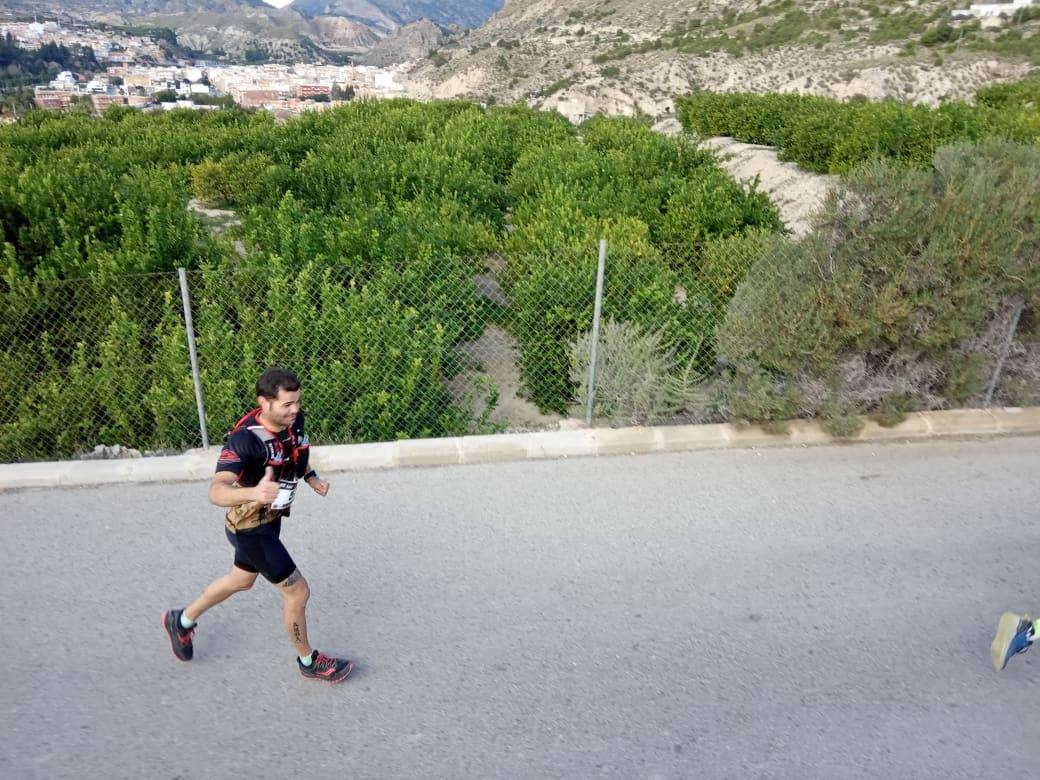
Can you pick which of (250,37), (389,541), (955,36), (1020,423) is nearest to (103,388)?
(389,541)

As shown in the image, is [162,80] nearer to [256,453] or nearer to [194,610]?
[194,610]

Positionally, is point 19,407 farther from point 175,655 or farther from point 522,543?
point 522,543

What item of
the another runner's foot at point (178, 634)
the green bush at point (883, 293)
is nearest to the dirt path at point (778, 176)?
the green bush at point (883, 293)

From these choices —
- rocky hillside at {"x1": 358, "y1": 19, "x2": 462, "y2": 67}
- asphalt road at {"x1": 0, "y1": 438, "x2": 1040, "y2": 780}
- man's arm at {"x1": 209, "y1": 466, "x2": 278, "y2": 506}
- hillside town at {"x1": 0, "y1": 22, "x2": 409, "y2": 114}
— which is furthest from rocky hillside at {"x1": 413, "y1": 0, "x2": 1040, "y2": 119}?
rocky hillside at {"x1": 358, "y1": 19, "x2": 462, "y2": 67}

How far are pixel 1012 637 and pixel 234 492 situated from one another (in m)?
3.80

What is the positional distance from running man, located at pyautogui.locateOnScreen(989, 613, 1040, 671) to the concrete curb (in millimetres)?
2626

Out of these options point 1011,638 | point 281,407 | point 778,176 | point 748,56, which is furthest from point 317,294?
point 748,56

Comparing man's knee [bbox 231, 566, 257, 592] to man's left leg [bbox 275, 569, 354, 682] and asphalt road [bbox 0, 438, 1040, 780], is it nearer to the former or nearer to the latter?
man's left leg [bbox 275, 569, 354, 682]

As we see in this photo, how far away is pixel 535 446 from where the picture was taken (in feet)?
20.1

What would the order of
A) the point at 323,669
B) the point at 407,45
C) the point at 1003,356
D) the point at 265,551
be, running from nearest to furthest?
the point at 265,551
the point at 323,669
the point at 1003,356
the point at 407,45

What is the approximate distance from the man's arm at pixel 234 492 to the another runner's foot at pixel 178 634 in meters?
1.02

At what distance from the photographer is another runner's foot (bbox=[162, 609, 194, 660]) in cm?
381

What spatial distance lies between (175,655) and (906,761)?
3532 millimetres

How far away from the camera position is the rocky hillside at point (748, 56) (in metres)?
48.0
